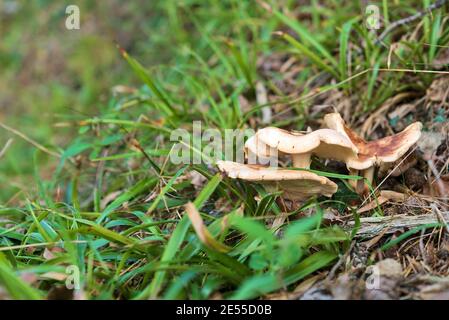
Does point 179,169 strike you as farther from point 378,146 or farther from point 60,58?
point 60,58

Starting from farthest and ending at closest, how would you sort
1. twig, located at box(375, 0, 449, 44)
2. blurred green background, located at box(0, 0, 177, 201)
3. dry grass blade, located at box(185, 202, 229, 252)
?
blurred green background, located at box(0, 0, 177, 201), twig, located at box(375, 0, 449, 44), dry grass blade, located at box(185, 202, 229, 252)

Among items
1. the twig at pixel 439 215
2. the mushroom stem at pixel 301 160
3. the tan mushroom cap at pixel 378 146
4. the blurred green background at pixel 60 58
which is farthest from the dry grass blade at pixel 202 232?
the blurred green background at pixel 60 58

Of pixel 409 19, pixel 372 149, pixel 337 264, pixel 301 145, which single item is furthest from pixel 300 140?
pixel 409 19

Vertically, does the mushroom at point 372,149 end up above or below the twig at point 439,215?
above

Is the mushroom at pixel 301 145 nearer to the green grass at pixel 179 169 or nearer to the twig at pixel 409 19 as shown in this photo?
the green grass at pixel 179 169

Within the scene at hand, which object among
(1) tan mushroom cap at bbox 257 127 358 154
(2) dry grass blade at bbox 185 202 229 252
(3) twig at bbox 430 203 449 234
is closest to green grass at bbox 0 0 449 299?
(2) dry grass blade at bbox 185 202 229 252

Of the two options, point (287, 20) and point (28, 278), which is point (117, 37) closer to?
point (287, 20)

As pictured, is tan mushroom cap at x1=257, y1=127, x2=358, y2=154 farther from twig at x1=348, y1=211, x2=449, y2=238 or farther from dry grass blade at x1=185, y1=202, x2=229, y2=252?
dry grass blade at x1=185, y1=202, x2=229, y2=252
